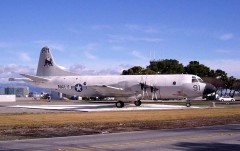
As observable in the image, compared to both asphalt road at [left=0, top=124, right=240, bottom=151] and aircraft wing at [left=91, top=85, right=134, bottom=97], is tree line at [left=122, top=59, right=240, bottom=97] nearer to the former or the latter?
aircraft wing at [left=91, top=85, right=134, bottom=97]

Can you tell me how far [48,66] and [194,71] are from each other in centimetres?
4976

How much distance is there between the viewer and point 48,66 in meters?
51.3

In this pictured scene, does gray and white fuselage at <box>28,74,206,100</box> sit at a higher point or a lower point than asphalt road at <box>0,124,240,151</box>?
higher

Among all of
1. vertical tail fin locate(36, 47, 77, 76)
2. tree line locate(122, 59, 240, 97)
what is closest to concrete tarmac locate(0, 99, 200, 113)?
vertical tail fin locate(36, 47, 77, 76)

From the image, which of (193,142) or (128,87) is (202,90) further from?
(193,142)

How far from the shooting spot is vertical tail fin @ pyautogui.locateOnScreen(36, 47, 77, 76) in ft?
168

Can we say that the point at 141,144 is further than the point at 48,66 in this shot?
No

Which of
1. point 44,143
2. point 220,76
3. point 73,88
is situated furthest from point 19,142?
point 220,76

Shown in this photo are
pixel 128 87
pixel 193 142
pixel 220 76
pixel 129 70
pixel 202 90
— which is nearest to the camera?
pixel 193 142

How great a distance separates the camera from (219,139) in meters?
15.6

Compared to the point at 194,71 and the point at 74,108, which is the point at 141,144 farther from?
the point at 194,71

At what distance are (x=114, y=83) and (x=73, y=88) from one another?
549cm

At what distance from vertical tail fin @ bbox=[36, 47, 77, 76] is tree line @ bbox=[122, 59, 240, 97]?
1440 inches

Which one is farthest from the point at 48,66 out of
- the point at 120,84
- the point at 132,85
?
the point at 132,85
